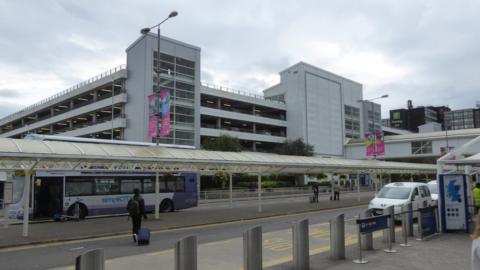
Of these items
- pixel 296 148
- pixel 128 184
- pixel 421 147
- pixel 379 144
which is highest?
pixel 421 147

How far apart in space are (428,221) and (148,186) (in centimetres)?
1617

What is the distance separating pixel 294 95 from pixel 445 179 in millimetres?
65997

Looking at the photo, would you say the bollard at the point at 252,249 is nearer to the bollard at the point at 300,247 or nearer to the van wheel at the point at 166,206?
the bollard at the point at 300,247

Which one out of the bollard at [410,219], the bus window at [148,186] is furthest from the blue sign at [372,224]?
the bus window at [148,186]

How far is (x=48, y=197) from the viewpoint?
22203 millimetres

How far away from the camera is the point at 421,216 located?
12898mm

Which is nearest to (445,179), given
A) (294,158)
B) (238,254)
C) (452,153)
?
(452,153)

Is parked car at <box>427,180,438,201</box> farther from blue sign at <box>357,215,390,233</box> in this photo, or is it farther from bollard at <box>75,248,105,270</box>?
bollard at <box>75,248,105,270</box>

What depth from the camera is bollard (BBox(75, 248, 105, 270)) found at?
510 centimetres

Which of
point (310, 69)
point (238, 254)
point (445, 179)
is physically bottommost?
point (238, 254)

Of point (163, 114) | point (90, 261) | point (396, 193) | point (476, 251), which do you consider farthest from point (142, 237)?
point (163, 114)

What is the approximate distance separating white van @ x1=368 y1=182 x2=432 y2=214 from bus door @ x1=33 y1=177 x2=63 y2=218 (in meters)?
14.8

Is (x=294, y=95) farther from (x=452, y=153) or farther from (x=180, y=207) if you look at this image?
(x=452, y=153)

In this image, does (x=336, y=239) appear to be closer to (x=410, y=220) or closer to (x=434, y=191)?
(x=410, y=220)
